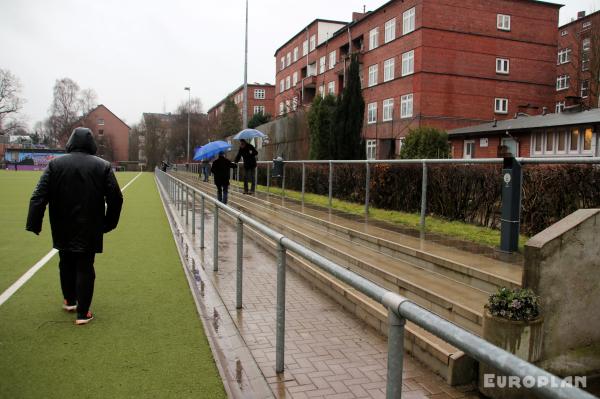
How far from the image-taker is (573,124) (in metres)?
24.0

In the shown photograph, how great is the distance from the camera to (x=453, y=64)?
34.6 m

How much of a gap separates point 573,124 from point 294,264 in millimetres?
23942

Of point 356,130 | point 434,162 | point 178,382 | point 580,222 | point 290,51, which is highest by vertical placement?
point 290,51

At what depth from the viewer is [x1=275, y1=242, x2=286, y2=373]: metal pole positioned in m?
3.91

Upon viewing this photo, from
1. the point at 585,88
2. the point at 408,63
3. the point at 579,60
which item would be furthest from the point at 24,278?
the point at 585,88

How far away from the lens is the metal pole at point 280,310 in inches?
154

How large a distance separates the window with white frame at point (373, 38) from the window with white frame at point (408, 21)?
4.07 m

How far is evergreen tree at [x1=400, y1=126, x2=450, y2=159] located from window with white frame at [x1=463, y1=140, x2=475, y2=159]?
6.50 metres

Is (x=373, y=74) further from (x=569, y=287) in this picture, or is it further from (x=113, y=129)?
(x=113, y=129)

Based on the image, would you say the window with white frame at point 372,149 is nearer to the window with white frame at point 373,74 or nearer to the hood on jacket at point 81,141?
the window with white frame at point 373,74

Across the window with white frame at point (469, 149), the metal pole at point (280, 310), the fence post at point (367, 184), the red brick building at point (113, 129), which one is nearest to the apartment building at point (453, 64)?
the window with white frame at point (469, 149)

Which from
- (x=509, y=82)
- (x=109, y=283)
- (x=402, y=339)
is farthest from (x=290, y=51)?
(x=402, y=339)

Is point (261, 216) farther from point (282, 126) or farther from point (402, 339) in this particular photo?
point (282, 126)

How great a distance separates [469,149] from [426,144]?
318 inches
